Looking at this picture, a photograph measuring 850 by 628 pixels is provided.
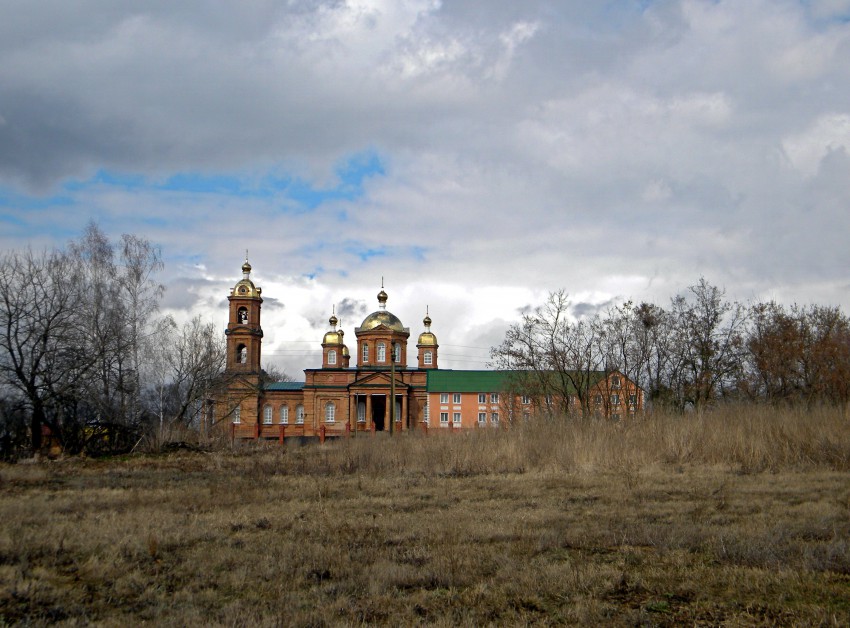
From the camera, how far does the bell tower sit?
60.8m

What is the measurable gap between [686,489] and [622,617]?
7466 mm

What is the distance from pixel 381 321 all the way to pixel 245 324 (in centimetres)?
1118

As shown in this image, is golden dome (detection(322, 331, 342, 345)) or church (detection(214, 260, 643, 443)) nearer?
church (detection(214, 260, 643, 443))

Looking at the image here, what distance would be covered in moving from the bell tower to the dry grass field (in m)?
45.7

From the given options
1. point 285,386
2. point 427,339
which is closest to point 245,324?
point 285,386

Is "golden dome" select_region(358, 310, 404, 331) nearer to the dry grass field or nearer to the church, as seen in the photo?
the church

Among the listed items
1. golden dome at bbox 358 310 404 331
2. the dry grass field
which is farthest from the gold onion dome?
the dry grass field

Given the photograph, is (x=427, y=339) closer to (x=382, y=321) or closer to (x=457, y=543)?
(x=382, y=321)

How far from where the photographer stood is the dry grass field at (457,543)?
5.27 metres

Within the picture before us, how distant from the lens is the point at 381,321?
63.2 meters

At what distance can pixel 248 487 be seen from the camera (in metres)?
13.0

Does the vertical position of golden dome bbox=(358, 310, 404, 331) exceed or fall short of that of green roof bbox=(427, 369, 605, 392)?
it exceeds it

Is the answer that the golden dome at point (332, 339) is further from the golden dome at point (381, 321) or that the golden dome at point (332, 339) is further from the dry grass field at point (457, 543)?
the dry grass field at point (457, 543)

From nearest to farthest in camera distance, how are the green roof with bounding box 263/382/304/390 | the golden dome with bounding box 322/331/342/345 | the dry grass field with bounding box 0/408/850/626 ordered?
the dry grass field with bounding box 0/408/850/626
the green roof with bounding box 263/382/304/390
the golden dome with bounding box 322/331/342/345
